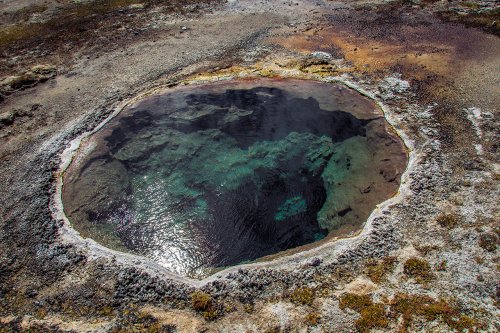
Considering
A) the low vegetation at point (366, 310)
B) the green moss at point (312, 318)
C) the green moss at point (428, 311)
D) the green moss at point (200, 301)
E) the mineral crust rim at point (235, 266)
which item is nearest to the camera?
the green moss at point (428, 311)

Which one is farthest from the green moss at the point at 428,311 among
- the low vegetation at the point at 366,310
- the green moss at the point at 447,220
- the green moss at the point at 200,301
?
the green moss at the point at 200,301

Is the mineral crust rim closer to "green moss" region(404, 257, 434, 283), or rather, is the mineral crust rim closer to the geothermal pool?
the geothermal pool

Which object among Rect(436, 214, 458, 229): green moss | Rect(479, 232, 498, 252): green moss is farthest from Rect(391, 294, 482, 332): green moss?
Rect(436, 214, 458, 229): green moss

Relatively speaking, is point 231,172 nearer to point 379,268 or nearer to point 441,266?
point 379,268

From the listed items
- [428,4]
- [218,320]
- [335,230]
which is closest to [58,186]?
[218,320]

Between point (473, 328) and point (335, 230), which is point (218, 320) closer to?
point (335, 230)

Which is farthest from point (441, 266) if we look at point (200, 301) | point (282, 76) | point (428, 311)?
point (282, 76)

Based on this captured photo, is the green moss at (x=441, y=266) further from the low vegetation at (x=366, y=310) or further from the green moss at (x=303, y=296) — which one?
the green moss at (x=303, y=296)
